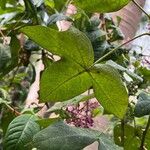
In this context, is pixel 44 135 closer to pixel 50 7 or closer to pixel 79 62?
pixel 79 62

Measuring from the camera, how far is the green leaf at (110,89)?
568 mm

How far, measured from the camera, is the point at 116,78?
56 centimetres

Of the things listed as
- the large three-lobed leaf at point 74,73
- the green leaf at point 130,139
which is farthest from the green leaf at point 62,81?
the green leaf at point 130,139

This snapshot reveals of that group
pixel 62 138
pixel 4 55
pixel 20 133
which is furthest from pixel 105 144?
pixel 4 55

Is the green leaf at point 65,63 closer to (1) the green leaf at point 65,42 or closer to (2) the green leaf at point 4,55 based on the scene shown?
(1) the green leaf at point 65,42

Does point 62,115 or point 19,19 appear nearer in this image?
point 62,115

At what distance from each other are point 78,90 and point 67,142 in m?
0.12

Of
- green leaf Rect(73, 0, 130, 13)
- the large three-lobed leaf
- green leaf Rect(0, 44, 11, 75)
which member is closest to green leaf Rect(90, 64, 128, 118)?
the large three-lobed leaf

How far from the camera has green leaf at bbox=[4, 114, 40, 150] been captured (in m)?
0.67

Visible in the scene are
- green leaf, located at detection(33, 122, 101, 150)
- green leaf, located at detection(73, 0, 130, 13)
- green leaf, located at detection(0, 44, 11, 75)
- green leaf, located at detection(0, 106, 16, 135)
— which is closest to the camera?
green leaf, located at detection(33, 122, 101, 150)

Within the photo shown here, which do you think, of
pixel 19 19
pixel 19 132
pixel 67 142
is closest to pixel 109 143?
pixel 67 142

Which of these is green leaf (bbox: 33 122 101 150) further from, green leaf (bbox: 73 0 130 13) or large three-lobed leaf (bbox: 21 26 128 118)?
green leaf (bbox: 73 0 130 13)

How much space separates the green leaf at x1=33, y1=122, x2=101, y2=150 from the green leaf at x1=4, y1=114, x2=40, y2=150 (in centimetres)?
14

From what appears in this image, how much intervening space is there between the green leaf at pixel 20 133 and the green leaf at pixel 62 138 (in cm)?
14
